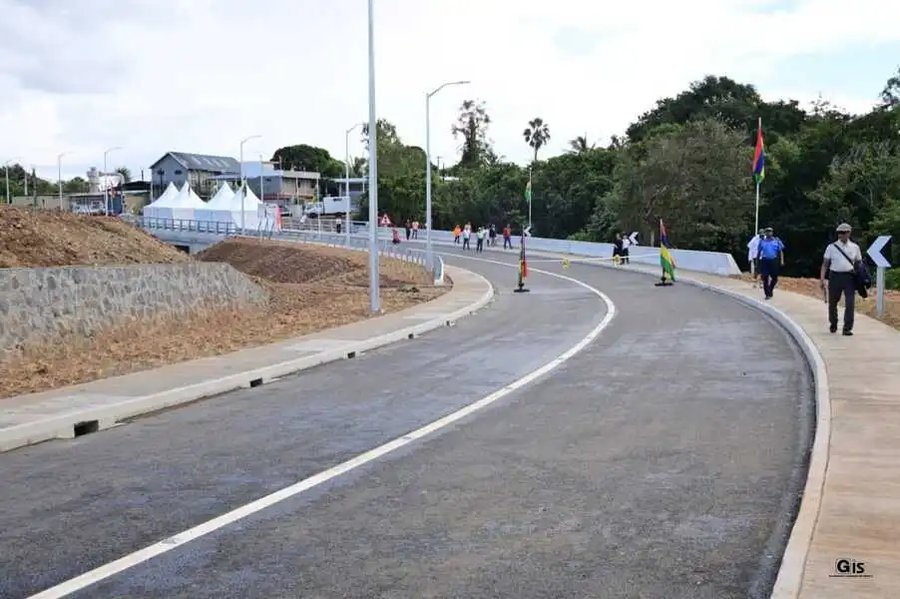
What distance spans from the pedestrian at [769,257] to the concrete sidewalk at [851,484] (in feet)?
27.3

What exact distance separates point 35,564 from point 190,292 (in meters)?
17.2

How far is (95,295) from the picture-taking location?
18.5m

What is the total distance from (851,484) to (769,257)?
55.6 ft

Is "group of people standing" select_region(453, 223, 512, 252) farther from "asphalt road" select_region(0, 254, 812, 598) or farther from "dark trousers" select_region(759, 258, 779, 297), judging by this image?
"asphalt road" select_region(0, 254, 812, 598)

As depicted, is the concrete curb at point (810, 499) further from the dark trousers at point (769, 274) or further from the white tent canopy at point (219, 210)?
the white tent canopy at point (219, 210)

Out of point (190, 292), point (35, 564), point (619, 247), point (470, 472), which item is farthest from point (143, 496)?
point (619, 247)

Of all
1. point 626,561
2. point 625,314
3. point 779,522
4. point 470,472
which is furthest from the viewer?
point 625,314

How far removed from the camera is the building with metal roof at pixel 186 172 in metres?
151

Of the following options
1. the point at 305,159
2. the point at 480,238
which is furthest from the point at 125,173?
the point at 480,238

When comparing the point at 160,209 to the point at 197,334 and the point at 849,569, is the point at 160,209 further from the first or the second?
the point at 849,569

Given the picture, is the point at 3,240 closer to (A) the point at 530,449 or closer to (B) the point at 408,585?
(A) the point at 530,449

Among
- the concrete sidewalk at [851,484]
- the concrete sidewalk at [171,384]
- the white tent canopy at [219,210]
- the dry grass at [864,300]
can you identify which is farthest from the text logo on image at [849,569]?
the white tent canopy at [219,210]

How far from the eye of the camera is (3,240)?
2378 centimetres

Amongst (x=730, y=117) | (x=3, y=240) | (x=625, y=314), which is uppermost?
(x=730, y=117)
